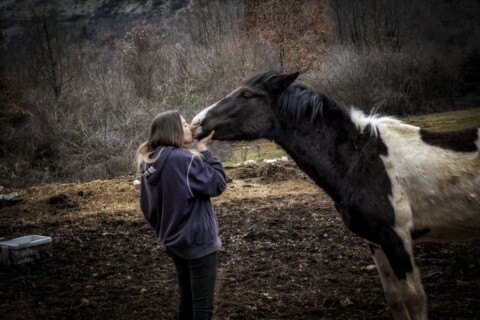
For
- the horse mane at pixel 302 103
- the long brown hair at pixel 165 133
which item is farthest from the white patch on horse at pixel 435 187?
the long brown hair at pixel 165 133

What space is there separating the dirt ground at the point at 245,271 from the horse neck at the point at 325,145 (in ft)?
4.87

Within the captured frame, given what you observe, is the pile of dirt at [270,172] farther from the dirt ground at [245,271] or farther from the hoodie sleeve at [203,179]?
the hoodie sleeve at [203,179]

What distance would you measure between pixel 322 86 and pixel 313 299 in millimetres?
18250

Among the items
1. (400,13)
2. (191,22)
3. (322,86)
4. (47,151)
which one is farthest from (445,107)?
(47,151)

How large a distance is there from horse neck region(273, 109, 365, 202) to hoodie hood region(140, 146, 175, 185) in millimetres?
1247

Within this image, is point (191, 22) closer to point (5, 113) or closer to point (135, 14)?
point (5, 113)

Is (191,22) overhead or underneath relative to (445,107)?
overhead

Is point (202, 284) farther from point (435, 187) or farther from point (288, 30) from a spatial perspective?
point (288, 30)

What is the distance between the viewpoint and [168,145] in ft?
9.62

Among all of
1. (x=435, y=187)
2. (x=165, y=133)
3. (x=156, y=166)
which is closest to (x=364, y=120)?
(x=435, y=187)

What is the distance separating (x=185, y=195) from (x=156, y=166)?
0.99 ft

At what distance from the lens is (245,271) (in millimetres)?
5090

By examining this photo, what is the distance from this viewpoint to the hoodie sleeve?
2.76 meters

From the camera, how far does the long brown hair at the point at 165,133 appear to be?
9.54ft
